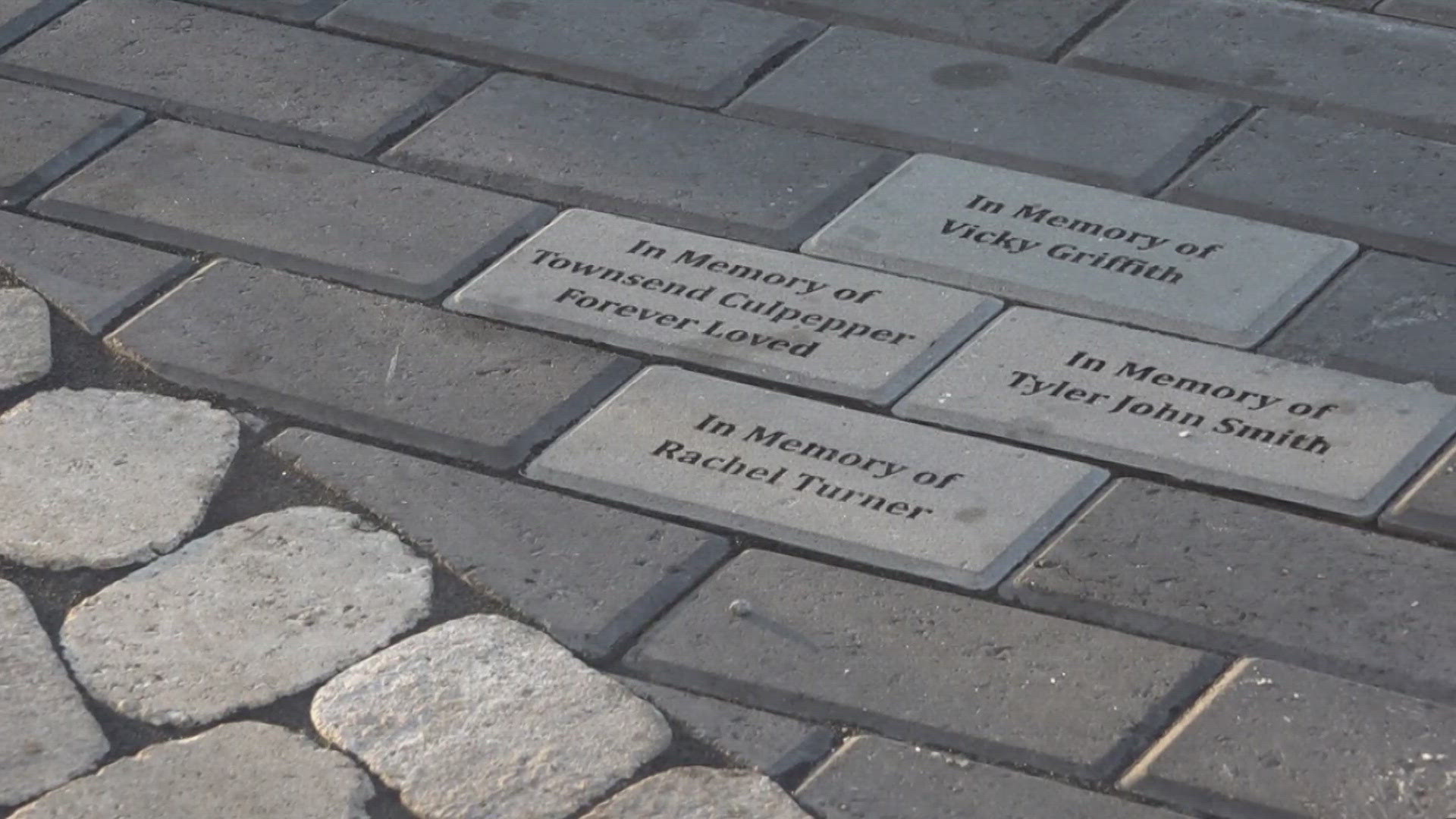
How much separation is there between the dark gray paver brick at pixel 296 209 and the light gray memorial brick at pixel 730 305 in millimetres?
101

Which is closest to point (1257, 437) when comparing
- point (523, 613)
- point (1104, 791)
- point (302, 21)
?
point (1104, 791)

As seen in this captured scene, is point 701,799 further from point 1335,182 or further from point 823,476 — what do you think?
point 1335,182

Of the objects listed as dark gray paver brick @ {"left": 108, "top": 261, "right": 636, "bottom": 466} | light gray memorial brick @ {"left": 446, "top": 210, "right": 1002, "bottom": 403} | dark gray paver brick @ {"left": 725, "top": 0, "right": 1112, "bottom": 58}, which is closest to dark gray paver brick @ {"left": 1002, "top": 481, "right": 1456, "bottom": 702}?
light gray memorial brick @ {"left": 446, "top": 210, "right": 1002, "bottom": 403}

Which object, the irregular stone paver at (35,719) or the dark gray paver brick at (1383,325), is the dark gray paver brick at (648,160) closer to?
the dark gray paver brick at (1383,325)

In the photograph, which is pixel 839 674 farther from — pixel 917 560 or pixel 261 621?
pixel 261 621

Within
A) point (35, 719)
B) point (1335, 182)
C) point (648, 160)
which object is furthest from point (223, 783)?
point (1335, 182)

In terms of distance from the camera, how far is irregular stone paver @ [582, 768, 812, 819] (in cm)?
270

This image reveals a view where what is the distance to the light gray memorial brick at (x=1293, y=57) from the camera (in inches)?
163

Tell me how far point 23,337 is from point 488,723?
1245 millimetres

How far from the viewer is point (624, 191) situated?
3.96 meters

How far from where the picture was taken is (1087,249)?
12.3 feet

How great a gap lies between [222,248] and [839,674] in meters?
1.49

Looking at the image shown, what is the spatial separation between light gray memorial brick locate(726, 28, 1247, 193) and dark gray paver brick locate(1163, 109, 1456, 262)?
0.08 m

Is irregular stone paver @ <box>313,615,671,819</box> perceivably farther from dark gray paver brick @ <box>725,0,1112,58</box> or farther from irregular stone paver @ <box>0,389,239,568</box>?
dark gray paver brick @ <box>725,0,1112,58</box>
